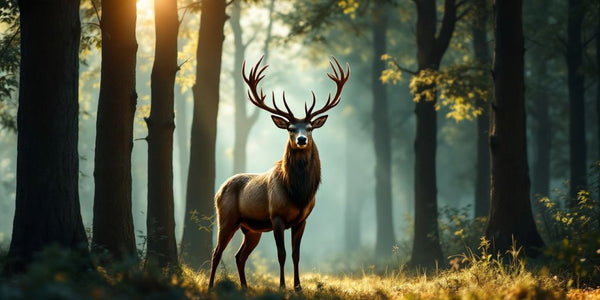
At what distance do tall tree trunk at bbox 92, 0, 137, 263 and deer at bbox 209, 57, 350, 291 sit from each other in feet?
5.45

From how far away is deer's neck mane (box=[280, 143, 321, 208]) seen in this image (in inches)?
370

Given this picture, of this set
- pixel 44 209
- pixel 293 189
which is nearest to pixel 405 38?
pixel 293 189

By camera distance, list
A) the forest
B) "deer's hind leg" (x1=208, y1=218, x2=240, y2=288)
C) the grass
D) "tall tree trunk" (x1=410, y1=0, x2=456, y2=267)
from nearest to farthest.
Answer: the grass → the forest → "deer's hind leg" (x1=208, y1=218, x2=240, y2=288) → "tall tree trunk" (x1=410, y1=0, x2=456, y2=267)

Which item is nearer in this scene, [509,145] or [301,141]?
[301,141]

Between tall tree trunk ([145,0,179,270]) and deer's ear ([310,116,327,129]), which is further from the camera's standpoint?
tall tree trunk ([145,0,179,270])

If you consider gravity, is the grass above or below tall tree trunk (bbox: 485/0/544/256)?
below

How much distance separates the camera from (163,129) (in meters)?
10.8

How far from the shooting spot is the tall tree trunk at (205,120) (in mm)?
13359

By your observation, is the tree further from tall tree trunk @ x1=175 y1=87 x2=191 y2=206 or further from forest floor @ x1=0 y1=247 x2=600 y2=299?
tall tree trunk @ x1=175 y1=87 x2=191 y2=206

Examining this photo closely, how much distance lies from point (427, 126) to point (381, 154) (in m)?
12.7

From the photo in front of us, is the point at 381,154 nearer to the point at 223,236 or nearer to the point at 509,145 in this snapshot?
the point at 509,145

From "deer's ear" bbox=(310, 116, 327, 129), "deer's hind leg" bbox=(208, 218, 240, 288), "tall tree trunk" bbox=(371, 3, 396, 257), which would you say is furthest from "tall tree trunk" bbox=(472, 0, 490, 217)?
"deer's hind leg" bbox=(208, 218, 240, 288)

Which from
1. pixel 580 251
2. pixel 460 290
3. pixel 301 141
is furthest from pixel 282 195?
pixel 580 251

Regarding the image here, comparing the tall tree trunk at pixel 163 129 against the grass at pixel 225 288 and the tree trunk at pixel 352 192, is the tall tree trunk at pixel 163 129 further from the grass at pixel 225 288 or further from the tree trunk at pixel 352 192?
the tree trunk at pixel 352 192
